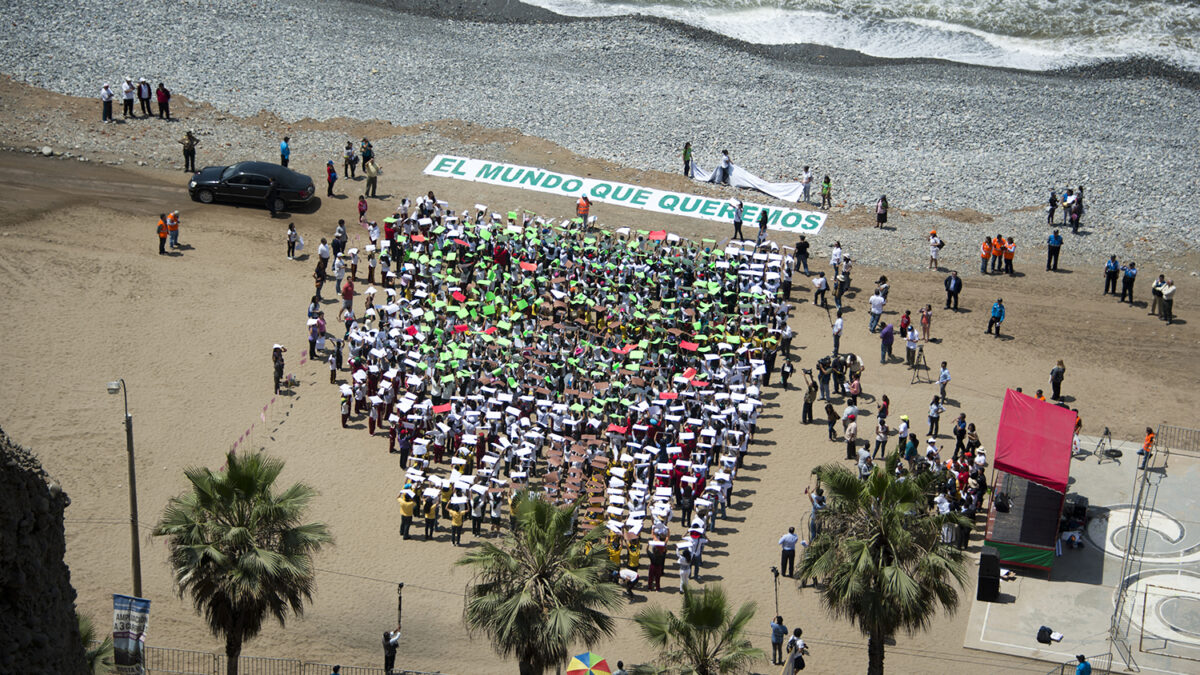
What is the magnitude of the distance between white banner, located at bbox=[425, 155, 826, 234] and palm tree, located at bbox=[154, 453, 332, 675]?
28.6 meters

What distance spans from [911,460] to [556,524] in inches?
610

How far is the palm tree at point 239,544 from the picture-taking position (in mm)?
24266

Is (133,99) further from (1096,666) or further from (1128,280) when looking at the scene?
(1096,666)

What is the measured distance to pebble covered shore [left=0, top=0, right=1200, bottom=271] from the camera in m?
53.1

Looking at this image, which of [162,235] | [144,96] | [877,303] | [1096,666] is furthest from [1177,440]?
[144,96]

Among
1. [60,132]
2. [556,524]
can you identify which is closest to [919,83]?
[60,132]

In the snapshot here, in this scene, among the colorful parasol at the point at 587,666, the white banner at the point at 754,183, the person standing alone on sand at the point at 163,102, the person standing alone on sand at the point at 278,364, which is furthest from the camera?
the person standing alone on sand at the point at 163,102

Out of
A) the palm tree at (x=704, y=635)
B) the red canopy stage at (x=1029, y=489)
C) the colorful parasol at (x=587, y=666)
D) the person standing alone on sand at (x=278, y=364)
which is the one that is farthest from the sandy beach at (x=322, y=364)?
the palm tree at (x=704, y=635)

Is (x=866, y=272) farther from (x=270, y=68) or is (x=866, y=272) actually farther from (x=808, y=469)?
(x=270, y=68)

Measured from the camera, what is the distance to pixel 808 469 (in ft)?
122

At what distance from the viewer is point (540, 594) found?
939 inches

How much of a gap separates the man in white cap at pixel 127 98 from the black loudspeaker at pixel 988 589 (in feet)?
124

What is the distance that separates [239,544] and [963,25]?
60388 mm

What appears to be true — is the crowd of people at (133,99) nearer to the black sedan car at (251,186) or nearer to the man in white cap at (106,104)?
the man in white cap at (106,104)
